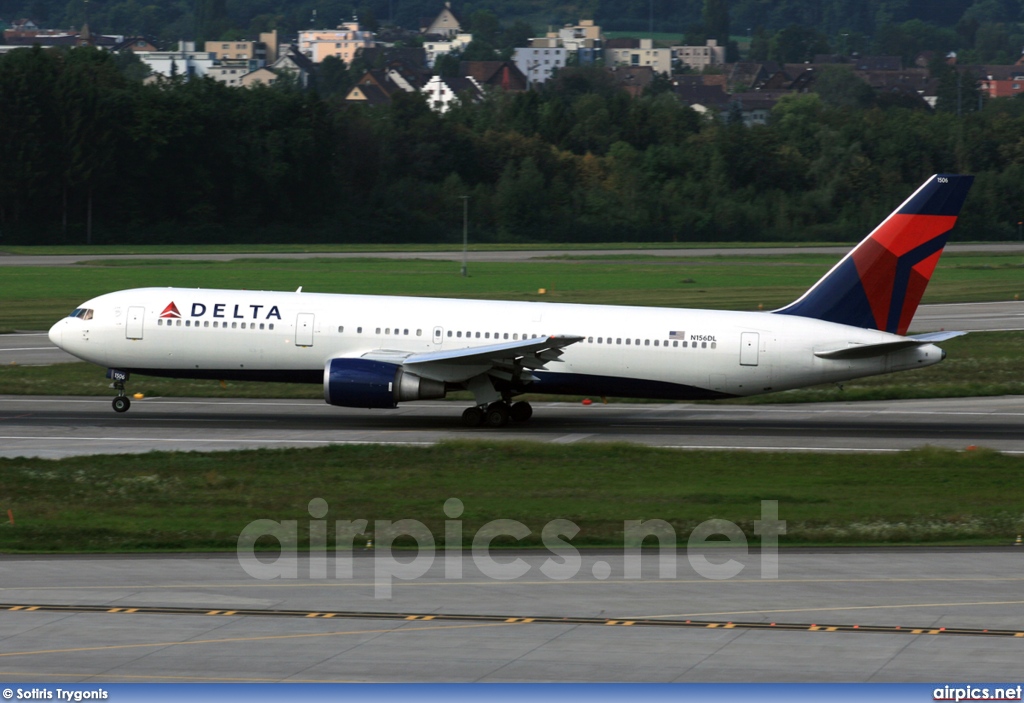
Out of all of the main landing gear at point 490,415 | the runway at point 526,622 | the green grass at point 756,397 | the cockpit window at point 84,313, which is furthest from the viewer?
the green grass at point 756,397

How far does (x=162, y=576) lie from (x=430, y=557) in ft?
15.0

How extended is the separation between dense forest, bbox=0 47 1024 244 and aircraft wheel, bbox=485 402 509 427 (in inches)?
3617

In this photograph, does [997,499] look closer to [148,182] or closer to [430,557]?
[430,557]

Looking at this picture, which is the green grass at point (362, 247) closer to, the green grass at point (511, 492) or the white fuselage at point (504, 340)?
the white fuselage at point (504, 340)

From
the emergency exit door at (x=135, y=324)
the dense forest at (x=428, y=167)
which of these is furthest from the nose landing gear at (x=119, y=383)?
the dense forest at (x=428, y=167)

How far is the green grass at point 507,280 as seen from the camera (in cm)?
7838

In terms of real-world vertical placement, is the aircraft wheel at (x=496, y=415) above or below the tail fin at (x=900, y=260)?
below

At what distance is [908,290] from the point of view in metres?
40.1

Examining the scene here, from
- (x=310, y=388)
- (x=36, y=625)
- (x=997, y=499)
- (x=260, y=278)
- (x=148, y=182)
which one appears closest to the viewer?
(x=36, y=625)

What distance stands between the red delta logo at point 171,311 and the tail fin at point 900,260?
1906 centimetres

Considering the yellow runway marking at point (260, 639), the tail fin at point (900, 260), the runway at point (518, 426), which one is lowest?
the runway at point (518, 426)

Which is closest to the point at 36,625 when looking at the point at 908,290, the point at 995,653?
the point at 995,653

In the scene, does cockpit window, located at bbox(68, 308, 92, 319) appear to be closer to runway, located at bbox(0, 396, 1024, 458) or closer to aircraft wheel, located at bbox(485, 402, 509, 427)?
runway, located at bbox(0, 396, 1024, 458)

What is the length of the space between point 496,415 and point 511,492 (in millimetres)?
11084
